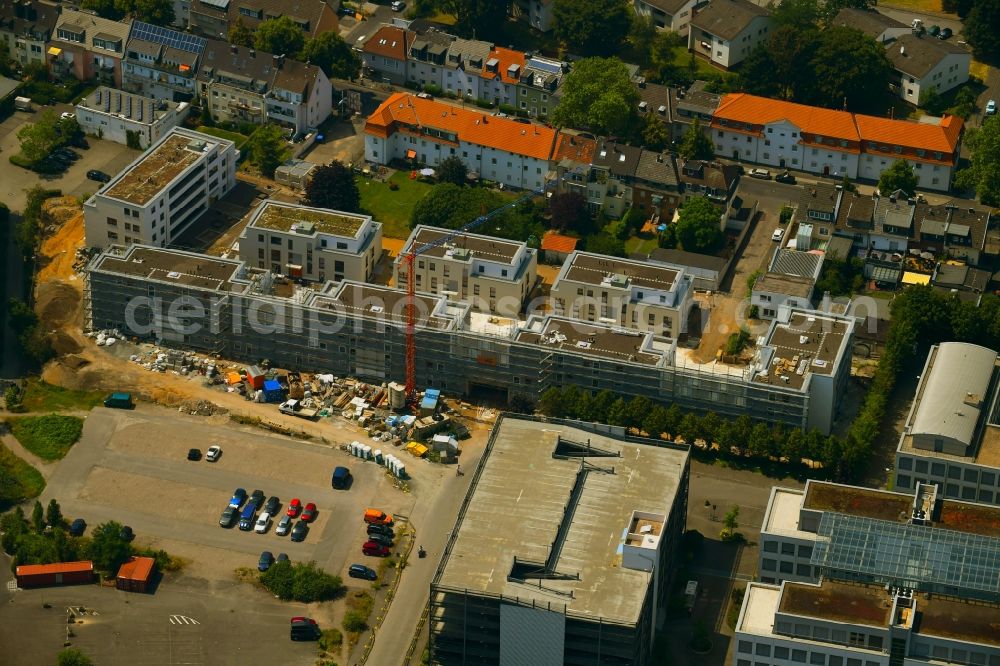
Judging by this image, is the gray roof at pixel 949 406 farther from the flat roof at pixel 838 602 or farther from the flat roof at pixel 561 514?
the flat roof at pixel 838 602

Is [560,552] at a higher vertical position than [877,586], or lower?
Answer: lower

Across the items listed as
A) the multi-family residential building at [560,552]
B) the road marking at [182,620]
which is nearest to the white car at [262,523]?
the road marking at [182,620]

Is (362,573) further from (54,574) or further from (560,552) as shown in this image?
(54,574)

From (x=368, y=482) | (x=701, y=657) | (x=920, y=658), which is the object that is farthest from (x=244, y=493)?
(x=920, y=658)

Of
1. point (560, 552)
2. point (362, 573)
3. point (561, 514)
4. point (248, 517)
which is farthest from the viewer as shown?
point (248, 517)

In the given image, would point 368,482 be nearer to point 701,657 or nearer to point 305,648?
point 305,648

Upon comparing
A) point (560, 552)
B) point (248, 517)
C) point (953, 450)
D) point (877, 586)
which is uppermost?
point (877, 586)

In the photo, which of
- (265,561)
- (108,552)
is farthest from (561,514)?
(108,552)
